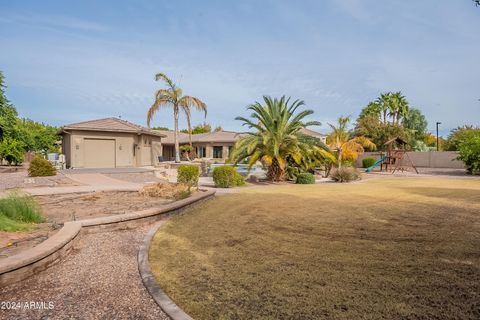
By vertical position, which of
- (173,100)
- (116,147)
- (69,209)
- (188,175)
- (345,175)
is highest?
(173,100)

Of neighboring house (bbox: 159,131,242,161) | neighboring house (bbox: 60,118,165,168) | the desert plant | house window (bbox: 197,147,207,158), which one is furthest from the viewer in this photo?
house window (bbox: 197,147,207,158)

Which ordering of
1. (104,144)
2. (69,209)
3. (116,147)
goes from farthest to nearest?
(116,147) < (104,144) < (69,209)

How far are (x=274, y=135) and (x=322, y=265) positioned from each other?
44.7 feet

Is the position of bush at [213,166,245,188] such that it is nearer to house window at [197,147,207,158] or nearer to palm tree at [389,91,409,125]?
house window at [197,147,207,158]

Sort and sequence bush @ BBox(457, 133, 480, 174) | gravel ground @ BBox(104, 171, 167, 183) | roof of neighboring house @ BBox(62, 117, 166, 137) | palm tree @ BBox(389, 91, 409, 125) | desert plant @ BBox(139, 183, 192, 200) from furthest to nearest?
1. palm tree @ BBox(389, 91, 409, 125)
2. roof of neighboring house @ BBox(62, 117, 166, 137)
3. bush @ BBox(457, 133, 480, 174)
4. gravel ground @ BBox(104, 171, 167, 183)
5. desert plant @ BBox(139, 183, 192, 200)

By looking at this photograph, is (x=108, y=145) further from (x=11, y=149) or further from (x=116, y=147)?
(x=11, y=149)

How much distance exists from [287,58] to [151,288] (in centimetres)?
1949

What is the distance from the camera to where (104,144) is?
2683 centimetres

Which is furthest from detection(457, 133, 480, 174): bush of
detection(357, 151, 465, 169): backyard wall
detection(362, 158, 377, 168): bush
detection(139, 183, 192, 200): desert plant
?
detection(139, 183, 192, 200): desert plant

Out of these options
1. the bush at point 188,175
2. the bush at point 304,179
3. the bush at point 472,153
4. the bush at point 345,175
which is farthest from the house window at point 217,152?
the bush at point 188,175

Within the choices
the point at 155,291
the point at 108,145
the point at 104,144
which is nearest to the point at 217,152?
the point at 108,145

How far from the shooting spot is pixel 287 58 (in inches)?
811

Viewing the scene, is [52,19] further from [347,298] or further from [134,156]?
[134,156]

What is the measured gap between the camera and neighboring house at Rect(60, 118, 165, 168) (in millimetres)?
25312
